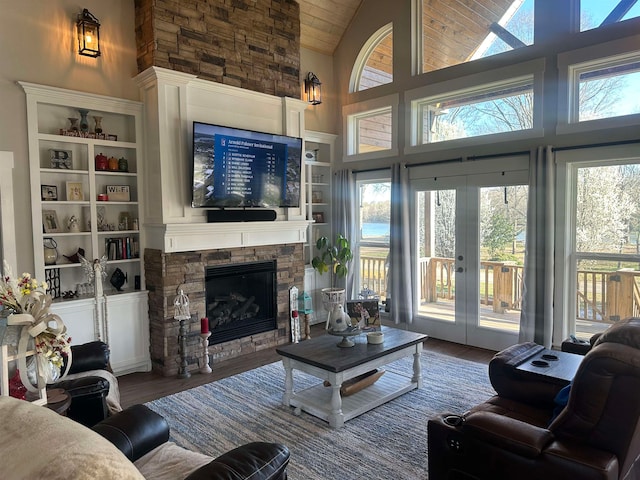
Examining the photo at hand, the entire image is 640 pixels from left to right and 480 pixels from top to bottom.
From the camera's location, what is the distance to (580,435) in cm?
184

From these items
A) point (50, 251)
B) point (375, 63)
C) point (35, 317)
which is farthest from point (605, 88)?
point (50, 251)

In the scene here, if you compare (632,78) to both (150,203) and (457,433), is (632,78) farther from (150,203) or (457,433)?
(150,203)

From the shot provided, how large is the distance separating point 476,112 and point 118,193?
410 cm

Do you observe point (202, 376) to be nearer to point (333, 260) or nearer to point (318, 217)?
point (333, 260)

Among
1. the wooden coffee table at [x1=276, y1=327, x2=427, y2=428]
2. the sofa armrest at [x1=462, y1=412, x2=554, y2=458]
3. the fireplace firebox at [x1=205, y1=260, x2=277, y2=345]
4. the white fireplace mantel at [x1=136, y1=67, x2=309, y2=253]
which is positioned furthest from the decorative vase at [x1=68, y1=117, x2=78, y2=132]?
the sofa armrest at [x1=462, y1=412, x2=554, y2=458]

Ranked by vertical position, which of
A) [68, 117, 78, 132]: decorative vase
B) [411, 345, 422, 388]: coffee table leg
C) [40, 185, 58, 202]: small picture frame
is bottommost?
[411, 345, 422, 388]: coffee table leg

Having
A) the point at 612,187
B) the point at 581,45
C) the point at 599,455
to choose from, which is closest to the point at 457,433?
the point at 599,455

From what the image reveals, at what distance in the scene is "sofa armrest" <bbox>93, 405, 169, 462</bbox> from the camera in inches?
75.7

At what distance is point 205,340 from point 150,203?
5.05 feet

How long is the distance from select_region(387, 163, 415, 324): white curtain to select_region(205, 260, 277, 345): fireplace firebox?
159cm

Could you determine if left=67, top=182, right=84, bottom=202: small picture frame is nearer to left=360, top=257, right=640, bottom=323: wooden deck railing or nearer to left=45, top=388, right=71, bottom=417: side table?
left=45, top=388, right=71, bottom=417: side table

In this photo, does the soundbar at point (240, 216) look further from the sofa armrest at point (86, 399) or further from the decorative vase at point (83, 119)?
the sofa armrest at point (86, 399)

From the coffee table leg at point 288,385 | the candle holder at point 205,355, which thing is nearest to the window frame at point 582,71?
the coffee table leg at point 288,385

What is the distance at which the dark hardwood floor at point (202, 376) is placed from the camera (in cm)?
398
